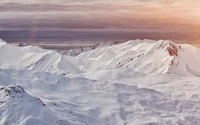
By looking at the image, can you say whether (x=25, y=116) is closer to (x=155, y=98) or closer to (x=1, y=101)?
(x=1, y=101)

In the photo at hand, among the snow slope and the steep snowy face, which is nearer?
the steep snowy face

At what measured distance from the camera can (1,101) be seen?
81250 mm

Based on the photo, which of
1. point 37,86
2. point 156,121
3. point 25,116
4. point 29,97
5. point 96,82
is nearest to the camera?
point 25,116

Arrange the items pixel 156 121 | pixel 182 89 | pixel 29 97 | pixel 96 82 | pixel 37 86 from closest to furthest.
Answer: pixel 29 97
pixel 156 121
pixel 37 86
pixel 96 82
pixel 182 89

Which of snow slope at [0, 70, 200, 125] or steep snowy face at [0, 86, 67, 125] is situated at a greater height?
steep snowy face at [0, 86, 67, 125]

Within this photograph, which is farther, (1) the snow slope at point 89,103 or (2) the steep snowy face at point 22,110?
(1) the snow slope at point 89,103

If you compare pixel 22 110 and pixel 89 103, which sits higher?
pixel 22 110

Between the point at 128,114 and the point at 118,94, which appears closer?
the point at 128,114

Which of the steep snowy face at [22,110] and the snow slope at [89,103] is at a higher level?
the steep snowy face at [22,110]

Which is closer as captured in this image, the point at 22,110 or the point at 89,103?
the point at 22,110

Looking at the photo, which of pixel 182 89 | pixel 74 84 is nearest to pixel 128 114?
pixel 74 84

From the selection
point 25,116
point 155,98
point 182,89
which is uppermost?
point 25,116

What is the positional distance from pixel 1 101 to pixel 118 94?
37410 mm

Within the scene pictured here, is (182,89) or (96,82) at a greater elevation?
(96,82)
